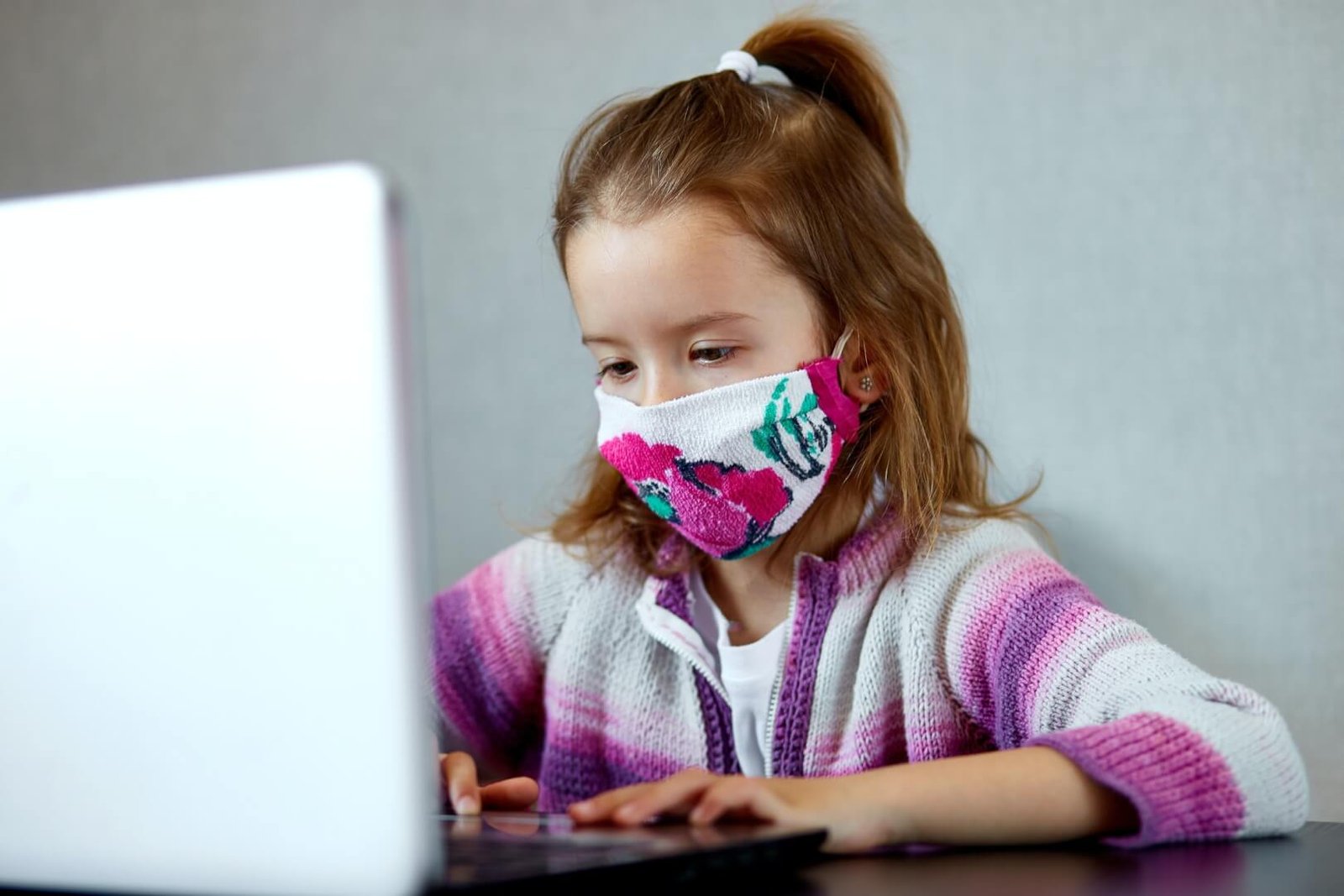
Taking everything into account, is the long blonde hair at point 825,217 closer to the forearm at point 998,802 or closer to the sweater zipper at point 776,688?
the sweater zipper at point 776,688

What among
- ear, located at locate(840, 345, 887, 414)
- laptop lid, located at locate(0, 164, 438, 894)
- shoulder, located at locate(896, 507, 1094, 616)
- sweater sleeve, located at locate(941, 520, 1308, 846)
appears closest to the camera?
laptop lid, located at locate(0, 164, 438, 894)

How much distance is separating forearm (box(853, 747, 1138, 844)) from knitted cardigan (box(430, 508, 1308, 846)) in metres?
0.01

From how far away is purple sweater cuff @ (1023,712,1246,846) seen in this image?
0.60 metres

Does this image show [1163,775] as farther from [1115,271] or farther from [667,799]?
[1115,271]

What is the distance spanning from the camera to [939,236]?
4.21 feet

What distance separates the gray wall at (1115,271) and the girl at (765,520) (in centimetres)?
19

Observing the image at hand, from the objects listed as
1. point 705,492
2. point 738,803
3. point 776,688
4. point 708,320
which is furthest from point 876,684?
point 738,803

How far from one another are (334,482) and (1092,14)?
1.05 meters

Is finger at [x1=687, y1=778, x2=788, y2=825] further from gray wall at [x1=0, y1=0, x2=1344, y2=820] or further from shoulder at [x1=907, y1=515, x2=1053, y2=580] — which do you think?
gray wall at [x1=0, y1=0, x2=1344, y2=820]

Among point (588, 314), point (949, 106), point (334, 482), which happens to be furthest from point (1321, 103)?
point (334, 482)

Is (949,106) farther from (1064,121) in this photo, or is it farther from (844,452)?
(844,452)

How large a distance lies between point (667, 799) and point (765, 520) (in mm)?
391

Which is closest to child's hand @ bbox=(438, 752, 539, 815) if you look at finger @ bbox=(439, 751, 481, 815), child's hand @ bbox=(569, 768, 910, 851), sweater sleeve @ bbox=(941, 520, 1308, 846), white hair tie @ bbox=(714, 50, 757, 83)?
finger @ bbox=(439, 751, 481, 815)

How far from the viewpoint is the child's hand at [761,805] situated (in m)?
0.57
